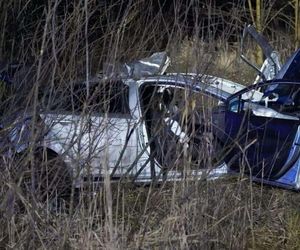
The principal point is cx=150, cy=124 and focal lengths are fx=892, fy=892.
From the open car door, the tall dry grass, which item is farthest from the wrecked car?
the tall dry grass

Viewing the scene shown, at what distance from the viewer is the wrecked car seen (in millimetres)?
5758

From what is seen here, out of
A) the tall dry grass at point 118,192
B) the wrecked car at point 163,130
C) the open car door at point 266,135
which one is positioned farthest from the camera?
the open car door at point 266,135

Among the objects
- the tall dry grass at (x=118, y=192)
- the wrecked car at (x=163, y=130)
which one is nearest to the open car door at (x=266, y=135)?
the wrecked car at (x=163, y=130)

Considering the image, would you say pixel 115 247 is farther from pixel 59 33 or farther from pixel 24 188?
pixel 59 33

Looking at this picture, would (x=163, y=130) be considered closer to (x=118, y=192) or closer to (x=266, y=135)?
(x=118, y=192)

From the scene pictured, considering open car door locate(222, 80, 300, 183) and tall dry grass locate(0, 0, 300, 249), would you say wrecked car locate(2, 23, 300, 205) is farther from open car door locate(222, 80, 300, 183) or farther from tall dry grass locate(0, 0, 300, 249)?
tall dry grass locate(0, 0, 300, 249)

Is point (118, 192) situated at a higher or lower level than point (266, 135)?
lower

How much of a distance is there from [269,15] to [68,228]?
12034mm

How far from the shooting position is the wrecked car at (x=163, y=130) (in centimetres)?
576

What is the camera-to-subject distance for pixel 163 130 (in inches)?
244

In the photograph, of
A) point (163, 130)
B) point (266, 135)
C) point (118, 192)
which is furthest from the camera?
point (266, 135)

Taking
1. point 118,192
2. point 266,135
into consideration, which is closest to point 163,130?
point 118,192

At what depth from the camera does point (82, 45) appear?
265 inches

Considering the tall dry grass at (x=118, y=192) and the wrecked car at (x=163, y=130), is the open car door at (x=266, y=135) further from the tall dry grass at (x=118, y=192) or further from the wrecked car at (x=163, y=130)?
the tall dry grass at (x=118, y=192)
